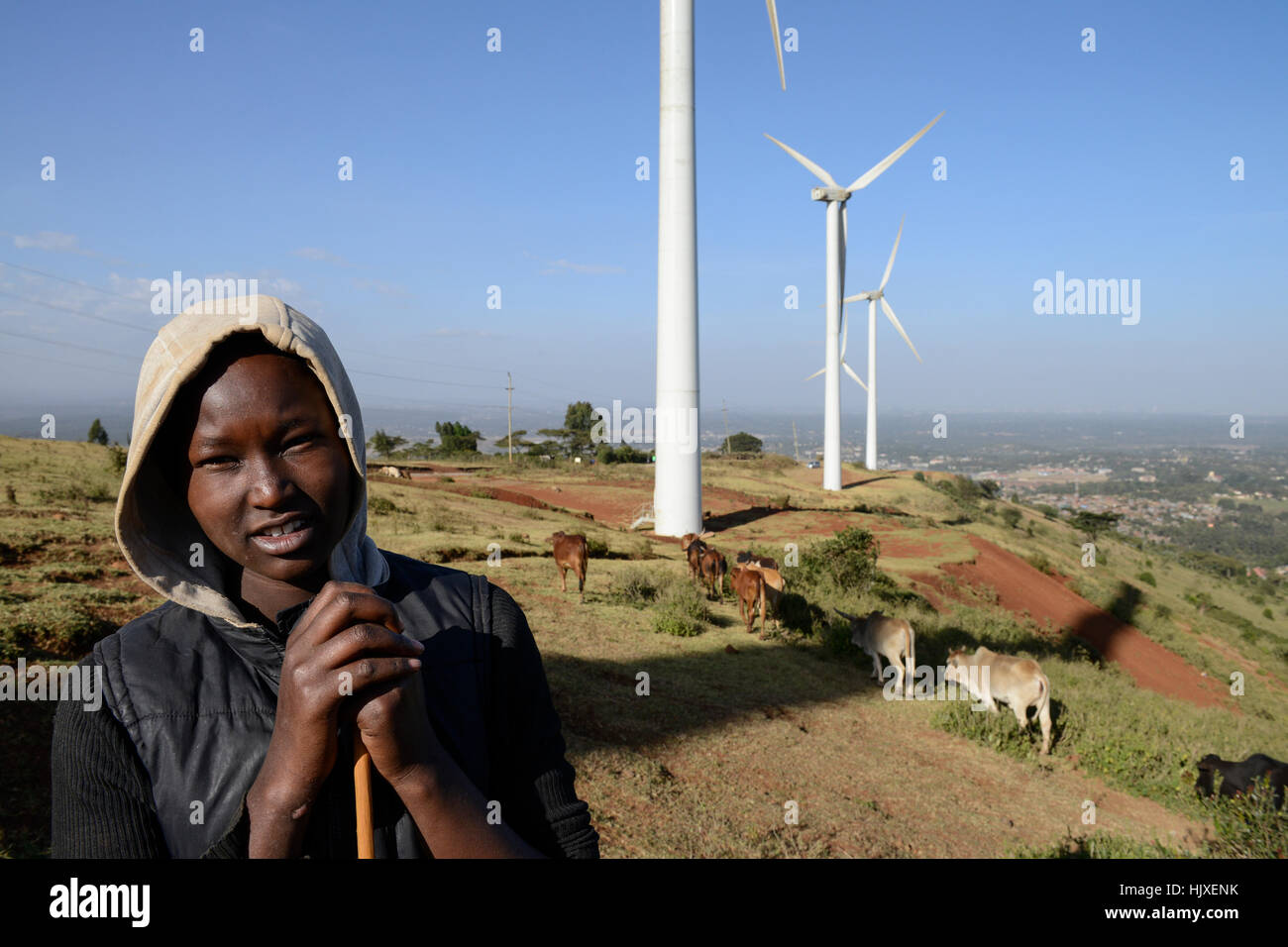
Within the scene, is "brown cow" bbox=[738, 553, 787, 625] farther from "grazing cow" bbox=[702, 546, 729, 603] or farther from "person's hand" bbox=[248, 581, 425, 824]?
"person's hand" bbox=[248, 581, 425, 824]

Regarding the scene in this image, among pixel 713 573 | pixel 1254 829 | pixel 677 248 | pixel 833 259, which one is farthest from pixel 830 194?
pixel 1254 829

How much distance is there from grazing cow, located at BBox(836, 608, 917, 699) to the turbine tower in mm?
11922

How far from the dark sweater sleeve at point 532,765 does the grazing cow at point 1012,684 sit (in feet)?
32.3

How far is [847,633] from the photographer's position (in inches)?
527

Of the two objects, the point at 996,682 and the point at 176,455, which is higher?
the point at 176,455

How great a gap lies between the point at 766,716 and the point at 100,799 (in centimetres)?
892

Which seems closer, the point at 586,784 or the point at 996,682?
the point at 586,784

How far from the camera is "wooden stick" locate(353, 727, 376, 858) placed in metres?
1.25

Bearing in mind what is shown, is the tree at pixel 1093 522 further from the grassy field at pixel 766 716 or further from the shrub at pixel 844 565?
the shrub at pixel 844 565
